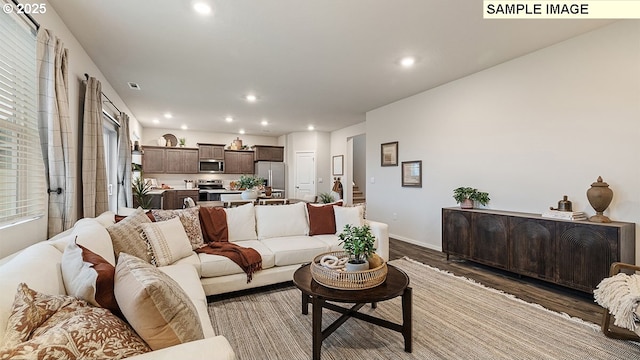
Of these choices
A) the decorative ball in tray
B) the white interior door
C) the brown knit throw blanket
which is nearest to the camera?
the decorative ball in tray

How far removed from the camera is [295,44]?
3.05 m

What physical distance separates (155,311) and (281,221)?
2.50 meters

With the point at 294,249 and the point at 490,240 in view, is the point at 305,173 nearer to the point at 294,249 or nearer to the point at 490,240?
the point at 294,249

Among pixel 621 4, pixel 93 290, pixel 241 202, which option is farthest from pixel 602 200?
pixel 241 202

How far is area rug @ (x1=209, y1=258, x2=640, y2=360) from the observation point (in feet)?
6.21

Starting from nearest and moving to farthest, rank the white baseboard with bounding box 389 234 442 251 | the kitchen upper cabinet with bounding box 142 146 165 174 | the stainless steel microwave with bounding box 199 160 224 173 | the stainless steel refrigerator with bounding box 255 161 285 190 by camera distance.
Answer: the white baseboard with bounding box 389 234 442 251, the kitchen upper cabinet with bounding box 142 146 165 174, the stainless steel microwave with bounding box 199 160 224 173, the stainless steel refrigerator with bounding box 255 161 285 190

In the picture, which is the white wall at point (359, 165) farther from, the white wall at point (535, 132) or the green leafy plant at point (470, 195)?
the green leafy plant at point (470, 195)

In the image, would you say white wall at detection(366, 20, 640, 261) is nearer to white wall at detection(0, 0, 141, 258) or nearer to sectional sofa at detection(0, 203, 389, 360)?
sectional sofa at detection(0, 203, 389, 360)

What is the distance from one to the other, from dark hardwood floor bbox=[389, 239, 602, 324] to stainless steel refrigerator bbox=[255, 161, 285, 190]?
537 centimetres

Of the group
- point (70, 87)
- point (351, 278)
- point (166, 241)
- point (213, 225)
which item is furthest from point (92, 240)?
point (70, 87)

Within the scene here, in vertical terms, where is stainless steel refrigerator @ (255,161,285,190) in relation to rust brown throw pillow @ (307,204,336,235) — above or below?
above

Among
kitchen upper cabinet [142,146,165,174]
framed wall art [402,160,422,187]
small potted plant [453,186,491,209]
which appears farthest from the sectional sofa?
kitchen upper cabinet [142,146,165,174]

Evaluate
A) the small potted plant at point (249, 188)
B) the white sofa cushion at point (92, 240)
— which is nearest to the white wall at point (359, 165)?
the small potted plant at point (249, 188)

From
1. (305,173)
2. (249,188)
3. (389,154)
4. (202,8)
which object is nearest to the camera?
(202,8)
